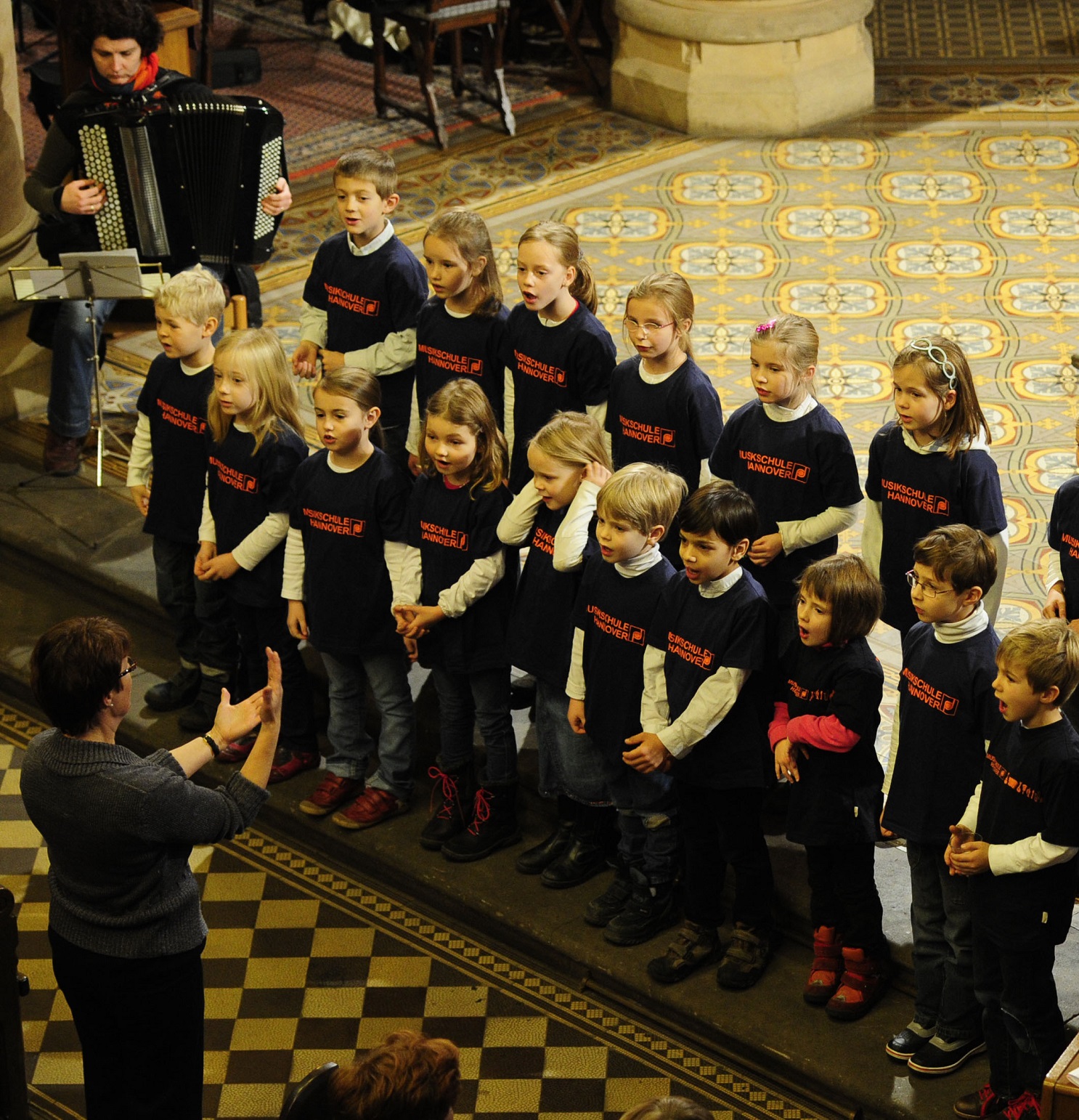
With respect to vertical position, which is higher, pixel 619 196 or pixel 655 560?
pixel 655 560

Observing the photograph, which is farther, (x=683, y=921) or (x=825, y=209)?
(x=825, y=209)

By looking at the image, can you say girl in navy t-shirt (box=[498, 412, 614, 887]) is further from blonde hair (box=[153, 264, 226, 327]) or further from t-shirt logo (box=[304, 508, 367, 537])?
blonde hair (box=[153, 264, 226, 327])

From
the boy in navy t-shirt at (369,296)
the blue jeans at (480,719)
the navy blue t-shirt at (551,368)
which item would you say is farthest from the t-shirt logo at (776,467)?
the boy in navy t-shirt at (369,296)

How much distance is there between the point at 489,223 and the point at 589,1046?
5.19 m

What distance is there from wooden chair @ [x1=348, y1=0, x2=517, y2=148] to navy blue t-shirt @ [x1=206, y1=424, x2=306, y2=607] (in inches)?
199

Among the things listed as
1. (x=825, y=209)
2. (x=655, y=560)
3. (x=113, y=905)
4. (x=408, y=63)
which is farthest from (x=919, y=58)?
(x=113, y=905)

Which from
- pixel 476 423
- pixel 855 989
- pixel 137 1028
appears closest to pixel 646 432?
pixel 476 423

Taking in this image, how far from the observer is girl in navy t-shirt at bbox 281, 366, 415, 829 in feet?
16.2

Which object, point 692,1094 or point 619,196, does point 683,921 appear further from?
point 619,196

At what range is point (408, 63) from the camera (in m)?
11.1

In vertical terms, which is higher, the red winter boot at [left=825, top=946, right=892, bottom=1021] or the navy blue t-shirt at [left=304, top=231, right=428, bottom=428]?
the navy blue t-shirt at [left=304, top=231, right=428, bottom=428]

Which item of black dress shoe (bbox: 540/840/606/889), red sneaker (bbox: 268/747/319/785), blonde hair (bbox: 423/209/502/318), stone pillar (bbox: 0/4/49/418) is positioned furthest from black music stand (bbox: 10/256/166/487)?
black dress shoe (bbox: 540/840/606/889)

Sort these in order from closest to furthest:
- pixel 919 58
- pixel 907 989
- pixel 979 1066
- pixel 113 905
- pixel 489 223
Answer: pixel 113 905 → pixel 979 1066 → pixel 907 989 → pixel 489 223 → pixel 919 58

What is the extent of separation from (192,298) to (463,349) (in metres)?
0.84
